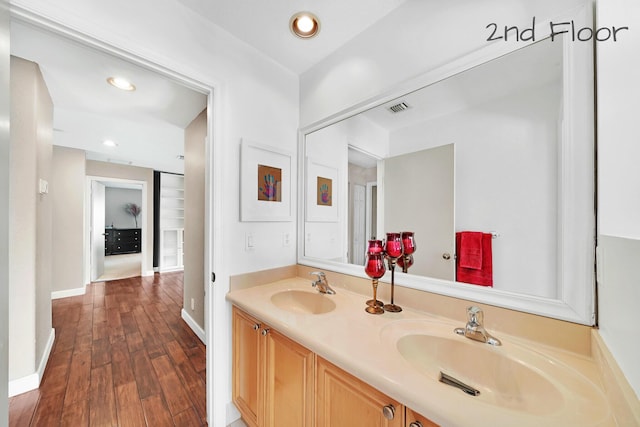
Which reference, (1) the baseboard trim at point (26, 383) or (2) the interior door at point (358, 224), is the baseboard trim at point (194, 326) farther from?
(2) the interior door at point (358, 224)

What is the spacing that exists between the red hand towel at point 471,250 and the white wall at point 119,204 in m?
10.2

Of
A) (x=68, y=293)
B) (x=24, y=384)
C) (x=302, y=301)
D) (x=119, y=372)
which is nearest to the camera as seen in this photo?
(x=302, y=301)

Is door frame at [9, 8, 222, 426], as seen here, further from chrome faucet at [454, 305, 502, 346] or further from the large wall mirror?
chrome faucet at [454, 305, 502, 346]

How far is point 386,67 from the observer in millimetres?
1322

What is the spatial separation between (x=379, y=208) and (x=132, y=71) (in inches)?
77.7

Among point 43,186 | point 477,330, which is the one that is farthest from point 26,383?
point 477,330

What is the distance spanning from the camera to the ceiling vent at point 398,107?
1.28 m

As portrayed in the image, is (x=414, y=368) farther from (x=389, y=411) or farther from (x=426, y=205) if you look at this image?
(x=426, y=205)

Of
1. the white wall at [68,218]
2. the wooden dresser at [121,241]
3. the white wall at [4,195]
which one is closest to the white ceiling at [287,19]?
the white wall at [4,195]

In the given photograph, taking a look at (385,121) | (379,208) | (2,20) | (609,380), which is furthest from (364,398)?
(2,20)

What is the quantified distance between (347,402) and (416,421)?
26 cm

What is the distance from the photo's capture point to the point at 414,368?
72cm

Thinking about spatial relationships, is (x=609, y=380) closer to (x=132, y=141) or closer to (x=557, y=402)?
(x=557, y=402)

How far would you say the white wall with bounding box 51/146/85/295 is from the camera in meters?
3.49
